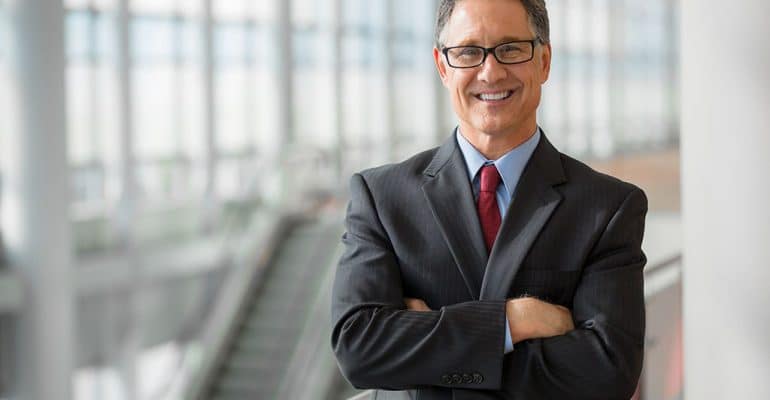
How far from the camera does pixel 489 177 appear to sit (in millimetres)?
2387

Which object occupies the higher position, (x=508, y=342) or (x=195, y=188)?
(x=508, y=342)

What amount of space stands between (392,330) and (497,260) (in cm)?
27

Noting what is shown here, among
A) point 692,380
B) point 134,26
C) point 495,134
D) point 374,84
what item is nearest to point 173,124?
point 134,26

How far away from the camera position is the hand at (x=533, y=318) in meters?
2.26

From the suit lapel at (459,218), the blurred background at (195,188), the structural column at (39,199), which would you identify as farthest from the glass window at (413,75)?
the suit lapel at (459,218)

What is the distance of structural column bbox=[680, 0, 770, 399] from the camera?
172 inches

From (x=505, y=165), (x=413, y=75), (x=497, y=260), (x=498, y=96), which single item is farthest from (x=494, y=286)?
(x=413, y=75)

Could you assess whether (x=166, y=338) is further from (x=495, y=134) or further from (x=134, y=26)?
(x=495, y=134)

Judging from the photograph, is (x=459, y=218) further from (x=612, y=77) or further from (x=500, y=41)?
(x=612, y=77)

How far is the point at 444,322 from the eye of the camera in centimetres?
228

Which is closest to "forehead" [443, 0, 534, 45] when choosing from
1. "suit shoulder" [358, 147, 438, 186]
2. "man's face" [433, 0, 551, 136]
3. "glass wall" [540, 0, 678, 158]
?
"man's face" [433, 0, 551, 136]

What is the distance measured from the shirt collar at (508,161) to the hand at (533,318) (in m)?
0.26

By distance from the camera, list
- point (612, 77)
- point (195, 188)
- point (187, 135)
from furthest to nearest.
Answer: point (612, 77), point (187, 135), point (195, 188)

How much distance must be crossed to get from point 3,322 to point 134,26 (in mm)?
5538
